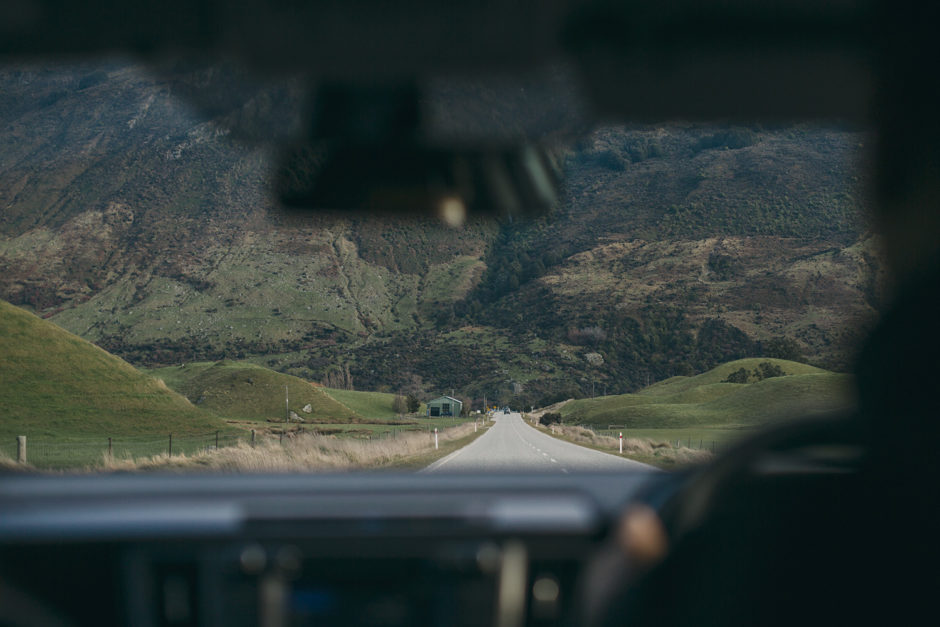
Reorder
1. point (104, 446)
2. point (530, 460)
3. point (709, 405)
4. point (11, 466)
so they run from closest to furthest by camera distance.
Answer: point (11, 466) → point (709, 405) → point (104, 446) → point (530, 460)

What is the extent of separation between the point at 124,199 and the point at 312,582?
2.96 metres

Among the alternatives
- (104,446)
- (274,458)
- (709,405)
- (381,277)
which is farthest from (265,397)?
(709,405)

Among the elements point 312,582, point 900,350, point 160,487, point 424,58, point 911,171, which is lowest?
point 312,582

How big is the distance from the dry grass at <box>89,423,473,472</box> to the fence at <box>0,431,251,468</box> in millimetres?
85

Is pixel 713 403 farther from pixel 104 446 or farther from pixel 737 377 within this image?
pixel 104 446

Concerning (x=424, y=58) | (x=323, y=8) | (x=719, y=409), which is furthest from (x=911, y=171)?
(x=323, y=8)

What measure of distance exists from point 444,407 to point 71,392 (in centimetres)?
357

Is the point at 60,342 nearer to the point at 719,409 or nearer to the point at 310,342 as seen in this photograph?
the point at 310,342

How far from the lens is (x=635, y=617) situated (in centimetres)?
125

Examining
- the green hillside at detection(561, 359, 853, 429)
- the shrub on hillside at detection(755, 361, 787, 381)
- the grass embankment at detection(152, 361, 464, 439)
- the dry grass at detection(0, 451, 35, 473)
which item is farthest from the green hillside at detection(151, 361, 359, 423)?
the shrub on hillside at detection(755, 361, 787, 381)

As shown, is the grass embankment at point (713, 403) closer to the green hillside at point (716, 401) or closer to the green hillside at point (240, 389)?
the green hillside at point (716, 401)

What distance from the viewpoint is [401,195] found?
11.3 feet

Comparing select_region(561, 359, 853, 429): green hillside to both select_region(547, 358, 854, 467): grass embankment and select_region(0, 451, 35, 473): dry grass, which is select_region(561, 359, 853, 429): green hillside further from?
select_region(0, 451, 35, 473): dry grass

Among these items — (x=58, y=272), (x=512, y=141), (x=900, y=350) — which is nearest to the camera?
(x=900, y=350)
